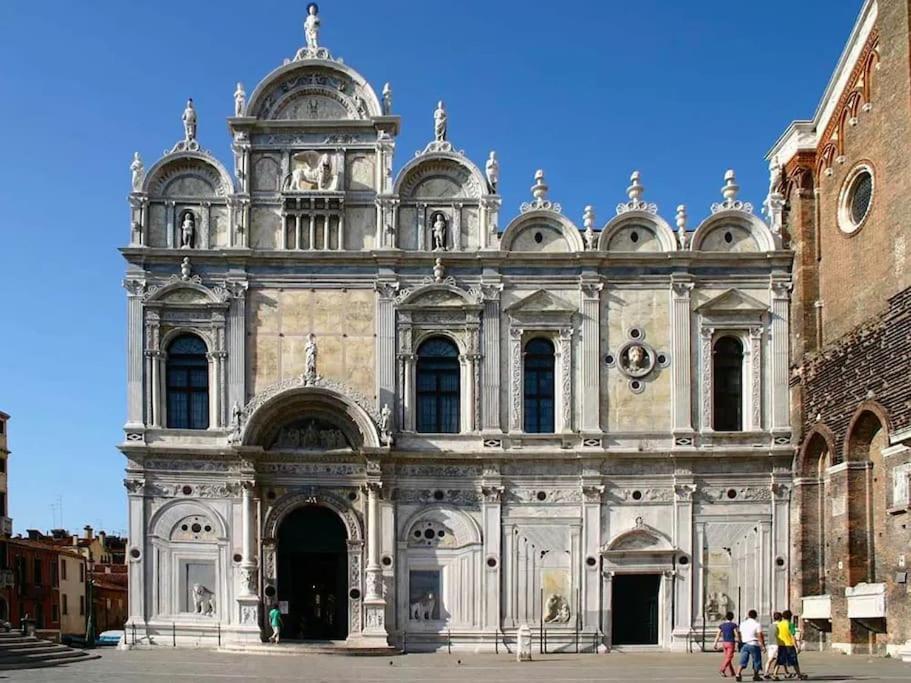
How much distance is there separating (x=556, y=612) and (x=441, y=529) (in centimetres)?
375

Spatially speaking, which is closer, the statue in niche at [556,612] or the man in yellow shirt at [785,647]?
the man in yellow shirt at [785,647]

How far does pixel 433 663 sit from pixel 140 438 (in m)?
10.2

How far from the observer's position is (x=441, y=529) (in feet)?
Result: 116

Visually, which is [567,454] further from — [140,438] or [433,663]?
[140,438]

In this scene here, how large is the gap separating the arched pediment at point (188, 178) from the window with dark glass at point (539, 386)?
953 cm

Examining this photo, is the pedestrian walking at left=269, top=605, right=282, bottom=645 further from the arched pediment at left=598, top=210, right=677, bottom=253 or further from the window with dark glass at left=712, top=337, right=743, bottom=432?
the arched pediment at left=598, top=210, right=677, bottom=253

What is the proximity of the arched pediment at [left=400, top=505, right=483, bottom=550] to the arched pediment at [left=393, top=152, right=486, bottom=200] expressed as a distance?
8.61 m

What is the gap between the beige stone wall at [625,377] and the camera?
35.8 meters

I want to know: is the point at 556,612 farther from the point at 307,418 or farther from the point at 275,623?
the point at 307,418

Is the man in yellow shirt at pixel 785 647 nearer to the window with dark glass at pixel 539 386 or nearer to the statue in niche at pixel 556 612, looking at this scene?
the statue in niche at pixel 556 612

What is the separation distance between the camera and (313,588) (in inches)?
1410

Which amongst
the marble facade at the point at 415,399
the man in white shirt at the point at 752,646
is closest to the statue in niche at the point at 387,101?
the marble facade at the point at 415,399

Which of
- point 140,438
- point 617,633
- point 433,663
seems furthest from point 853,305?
point 140,438

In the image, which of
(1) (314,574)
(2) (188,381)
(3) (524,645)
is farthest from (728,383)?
(2) (188,381)
